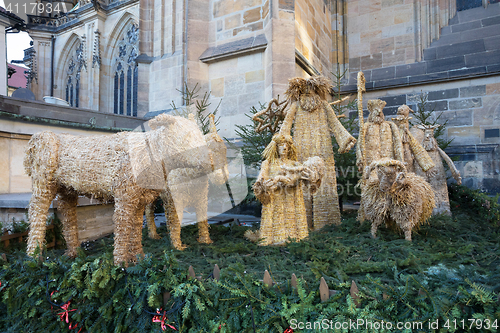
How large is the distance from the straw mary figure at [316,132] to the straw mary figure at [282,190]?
0.84 m

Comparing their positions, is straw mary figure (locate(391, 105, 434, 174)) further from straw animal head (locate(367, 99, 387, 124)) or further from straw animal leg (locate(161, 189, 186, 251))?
straw animal leg (locate(161, 189, 186, 251))

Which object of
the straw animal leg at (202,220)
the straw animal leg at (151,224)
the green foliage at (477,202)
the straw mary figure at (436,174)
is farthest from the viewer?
the straw mary figure at (436,174)

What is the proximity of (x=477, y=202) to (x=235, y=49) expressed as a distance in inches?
239

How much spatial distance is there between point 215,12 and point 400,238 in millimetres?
7245

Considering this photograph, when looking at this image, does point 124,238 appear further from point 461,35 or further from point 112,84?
point 112,84

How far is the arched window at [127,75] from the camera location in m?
13.4

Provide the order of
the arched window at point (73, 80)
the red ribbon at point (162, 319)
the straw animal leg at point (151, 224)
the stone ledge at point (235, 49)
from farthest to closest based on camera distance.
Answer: the arched window at point (73, 80) → the stone ledge at point (235, 49) → the straw animal leg at point (151, 224) → the red ribbon at point (162, 319)

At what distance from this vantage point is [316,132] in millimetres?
4078

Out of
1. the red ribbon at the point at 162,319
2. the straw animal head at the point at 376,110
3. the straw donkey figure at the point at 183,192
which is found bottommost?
the red ribbon at the point at 162,319

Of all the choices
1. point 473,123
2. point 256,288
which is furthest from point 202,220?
point 473,123

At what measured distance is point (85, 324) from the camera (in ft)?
7.33

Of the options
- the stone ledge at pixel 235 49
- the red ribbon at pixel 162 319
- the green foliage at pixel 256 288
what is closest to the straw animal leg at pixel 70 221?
the green foliage at pixel 256 288

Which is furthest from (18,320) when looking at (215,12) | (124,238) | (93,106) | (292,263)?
(93,106)

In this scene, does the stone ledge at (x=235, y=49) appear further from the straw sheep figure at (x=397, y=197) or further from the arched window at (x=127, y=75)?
the arched window at (x=127, y=75)
